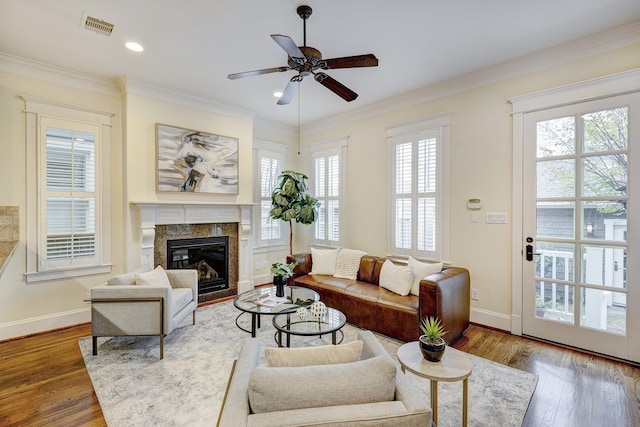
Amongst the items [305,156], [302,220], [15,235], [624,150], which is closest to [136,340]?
[15,235]

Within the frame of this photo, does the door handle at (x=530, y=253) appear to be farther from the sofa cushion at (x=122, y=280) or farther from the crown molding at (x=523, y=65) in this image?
the sofa cushion at (x=122, y=280)

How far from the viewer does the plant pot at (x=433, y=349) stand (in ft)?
5.74

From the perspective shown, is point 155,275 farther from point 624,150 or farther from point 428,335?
point 624,150

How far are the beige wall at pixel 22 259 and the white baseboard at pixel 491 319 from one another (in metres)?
4.71

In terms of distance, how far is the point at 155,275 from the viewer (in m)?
3.23

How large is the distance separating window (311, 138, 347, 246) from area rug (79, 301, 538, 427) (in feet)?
7.28

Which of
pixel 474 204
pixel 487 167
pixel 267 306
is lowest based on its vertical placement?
pixel 267 306

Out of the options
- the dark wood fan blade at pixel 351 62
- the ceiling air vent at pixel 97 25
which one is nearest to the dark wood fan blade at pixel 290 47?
the dark wood fan blade at pixel 351 62

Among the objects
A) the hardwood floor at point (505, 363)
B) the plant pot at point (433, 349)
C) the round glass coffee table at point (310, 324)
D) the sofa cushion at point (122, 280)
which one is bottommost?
the hardwood floor at point (505, 363)

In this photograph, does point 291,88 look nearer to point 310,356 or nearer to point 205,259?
point 310,356

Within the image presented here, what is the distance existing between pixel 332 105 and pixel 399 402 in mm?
4267

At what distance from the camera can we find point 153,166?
3.94 m

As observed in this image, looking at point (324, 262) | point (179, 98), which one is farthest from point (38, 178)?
point (324, 262)

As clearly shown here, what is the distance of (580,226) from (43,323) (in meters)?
5.82
